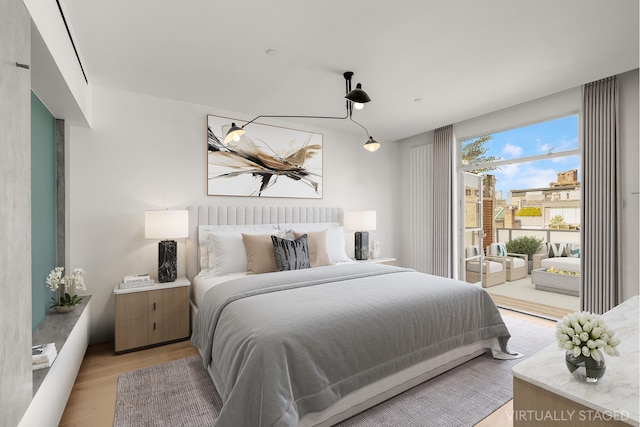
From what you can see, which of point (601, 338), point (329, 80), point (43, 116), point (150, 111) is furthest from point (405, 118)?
point (43, 116)

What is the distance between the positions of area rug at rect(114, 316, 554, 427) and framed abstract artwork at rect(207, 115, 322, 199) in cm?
198

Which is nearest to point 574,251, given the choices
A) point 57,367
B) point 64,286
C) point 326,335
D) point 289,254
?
point 289,254

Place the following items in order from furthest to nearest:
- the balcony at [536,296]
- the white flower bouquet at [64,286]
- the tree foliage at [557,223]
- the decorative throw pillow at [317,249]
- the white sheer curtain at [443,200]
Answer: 1. the tree foliage at [557,223]
2. the white sheer curtain at [443,200]
3. the balcony at [536,296]
4. the decorative throw pillow at [317,249]
5. the white flower bouquet at [64,286]

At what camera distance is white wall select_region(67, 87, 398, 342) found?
9.78ft

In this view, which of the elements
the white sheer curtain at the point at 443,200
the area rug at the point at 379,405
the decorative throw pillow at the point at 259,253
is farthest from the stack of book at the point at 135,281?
the white sheer curtain at the point at 443,200

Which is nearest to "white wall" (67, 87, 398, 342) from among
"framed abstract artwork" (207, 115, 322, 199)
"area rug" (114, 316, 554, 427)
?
"framed abstract artwork" (207, 115, 322, 199)

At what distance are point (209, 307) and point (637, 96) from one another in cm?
434

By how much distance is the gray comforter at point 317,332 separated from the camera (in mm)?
1541

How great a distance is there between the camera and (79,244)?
296 centimetres

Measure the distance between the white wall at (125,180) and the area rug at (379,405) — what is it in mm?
1173

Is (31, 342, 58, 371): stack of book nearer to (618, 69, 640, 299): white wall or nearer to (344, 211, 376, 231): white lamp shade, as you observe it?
(344, 211, 376, 231): white lamp shade

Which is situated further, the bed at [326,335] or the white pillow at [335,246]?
the white pillow at [335,246]

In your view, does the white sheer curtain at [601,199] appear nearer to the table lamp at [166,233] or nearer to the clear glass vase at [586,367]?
the clear glass vase at [586,367]

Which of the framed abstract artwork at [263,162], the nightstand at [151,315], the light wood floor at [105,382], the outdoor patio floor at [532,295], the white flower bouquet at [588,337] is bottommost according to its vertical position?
the outdoor patio floor at [532,295]
